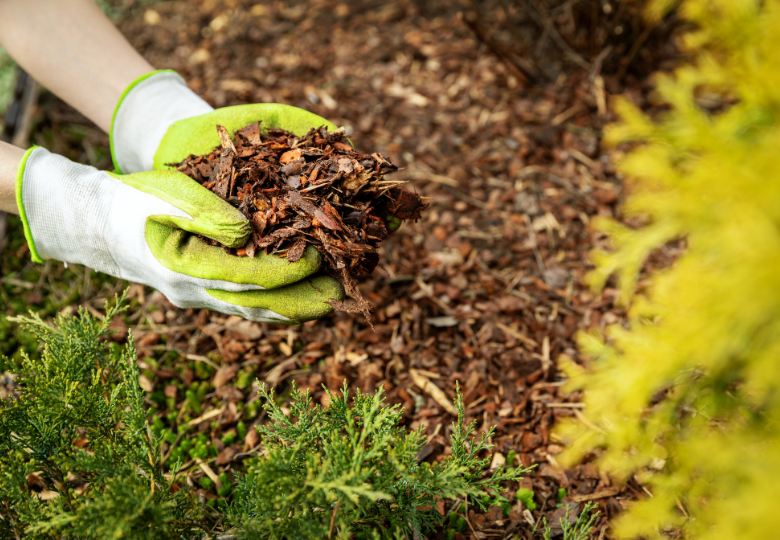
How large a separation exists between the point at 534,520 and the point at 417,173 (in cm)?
245

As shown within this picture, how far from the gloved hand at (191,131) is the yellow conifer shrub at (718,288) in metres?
1.13

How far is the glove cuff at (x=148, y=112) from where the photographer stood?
8.26 feet

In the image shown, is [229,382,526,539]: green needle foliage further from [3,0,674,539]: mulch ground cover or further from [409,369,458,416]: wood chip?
[409,369,458,416]: wood chip

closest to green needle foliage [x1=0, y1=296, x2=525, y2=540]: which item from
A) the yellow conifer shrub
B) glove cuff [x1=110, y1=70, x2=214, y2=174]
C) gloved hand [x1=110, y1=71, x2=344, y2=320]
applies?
gloved hand [x1=110, y1=71, x2=344, y2=320]

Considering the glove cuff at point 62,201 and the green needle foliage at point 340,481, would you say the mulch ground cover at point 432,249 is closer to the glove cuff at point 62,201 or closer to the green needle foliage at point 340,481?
the green needle foliage at point 340,481

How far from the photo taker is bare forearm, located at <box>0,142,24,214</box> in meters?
2.06

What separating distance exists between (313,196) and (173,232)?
631 mm

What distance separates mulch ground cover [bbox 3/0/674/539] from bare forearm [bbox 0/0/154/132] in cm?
125

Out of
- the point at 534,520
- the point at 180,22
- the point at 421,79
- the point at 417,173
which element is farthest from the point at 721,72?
the point at 180,22

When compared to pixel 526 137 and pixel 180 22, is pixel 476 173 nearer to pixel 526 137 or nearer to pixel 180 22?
pixel 526 137

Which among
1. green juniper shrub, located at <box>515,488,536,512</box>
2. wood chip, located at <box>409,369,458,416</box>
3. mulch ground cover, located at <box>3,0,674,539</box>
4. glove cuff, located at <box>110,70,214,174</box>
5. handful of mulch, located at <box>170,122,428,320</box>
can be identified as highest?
glove cuff, located at <box>110,70,214,174</box>

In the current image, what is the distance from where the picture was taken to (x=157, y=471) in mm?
1719

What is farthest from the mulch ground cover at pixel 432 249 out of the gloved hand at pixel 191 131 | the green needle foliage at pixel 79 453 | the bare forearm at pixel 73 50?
the bare forearm at pixel 73 50

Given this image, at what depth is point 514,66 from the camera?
383cm
